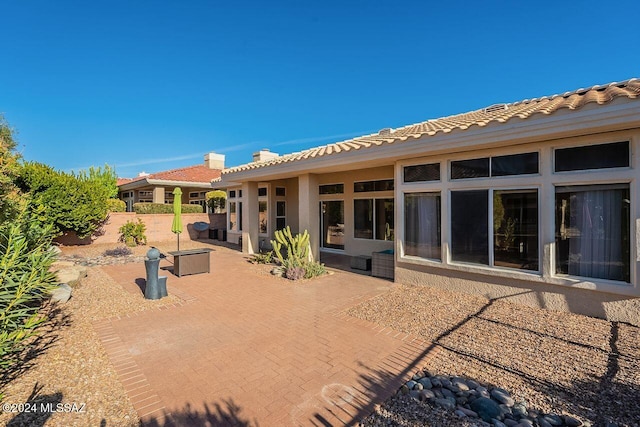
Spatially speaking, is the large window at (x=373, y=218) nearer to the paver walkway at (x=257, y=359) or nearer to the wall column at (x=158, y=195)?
the paver walkway at (x=257, y=359)

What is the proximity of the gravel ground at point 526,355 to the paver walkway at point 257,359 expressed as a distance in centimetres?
43

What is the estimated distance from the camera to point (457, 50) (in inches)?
617

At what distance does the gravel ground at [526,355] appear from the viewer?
11.2 ft

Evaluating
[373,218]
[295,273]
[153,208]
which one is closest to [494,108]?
[373,218]

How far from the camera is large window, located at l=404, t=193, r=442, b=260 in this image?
8188 mm

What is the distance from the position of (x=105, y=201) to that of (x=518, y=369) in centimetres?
1991

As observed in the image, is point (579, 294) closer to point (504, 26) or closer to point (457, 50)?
point (504, 26)

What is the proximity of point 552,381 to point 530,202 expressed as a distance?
3986 millimetres

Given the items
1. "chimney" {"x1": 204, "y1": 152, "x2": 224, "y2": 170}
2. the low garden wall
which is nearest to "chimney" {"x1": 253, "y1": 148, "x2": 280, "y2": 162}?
the low garden wall

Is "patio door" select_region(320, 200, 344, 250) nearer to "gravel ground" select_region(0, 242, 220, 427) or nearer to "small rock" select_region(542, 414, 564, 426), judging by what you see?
"gravel ground" select_region(0, 242, 220, 427)

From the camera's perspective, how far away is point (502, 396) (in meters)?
3.60

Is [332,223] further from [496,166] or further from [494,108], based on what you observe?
[496,166]

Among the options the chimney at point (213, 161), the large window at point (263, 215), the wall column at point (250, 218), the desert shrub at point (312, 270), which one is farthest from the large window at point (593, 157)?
the chimney at point (213, 161)

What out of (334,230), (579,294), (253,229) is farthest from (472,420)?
(253,229)
